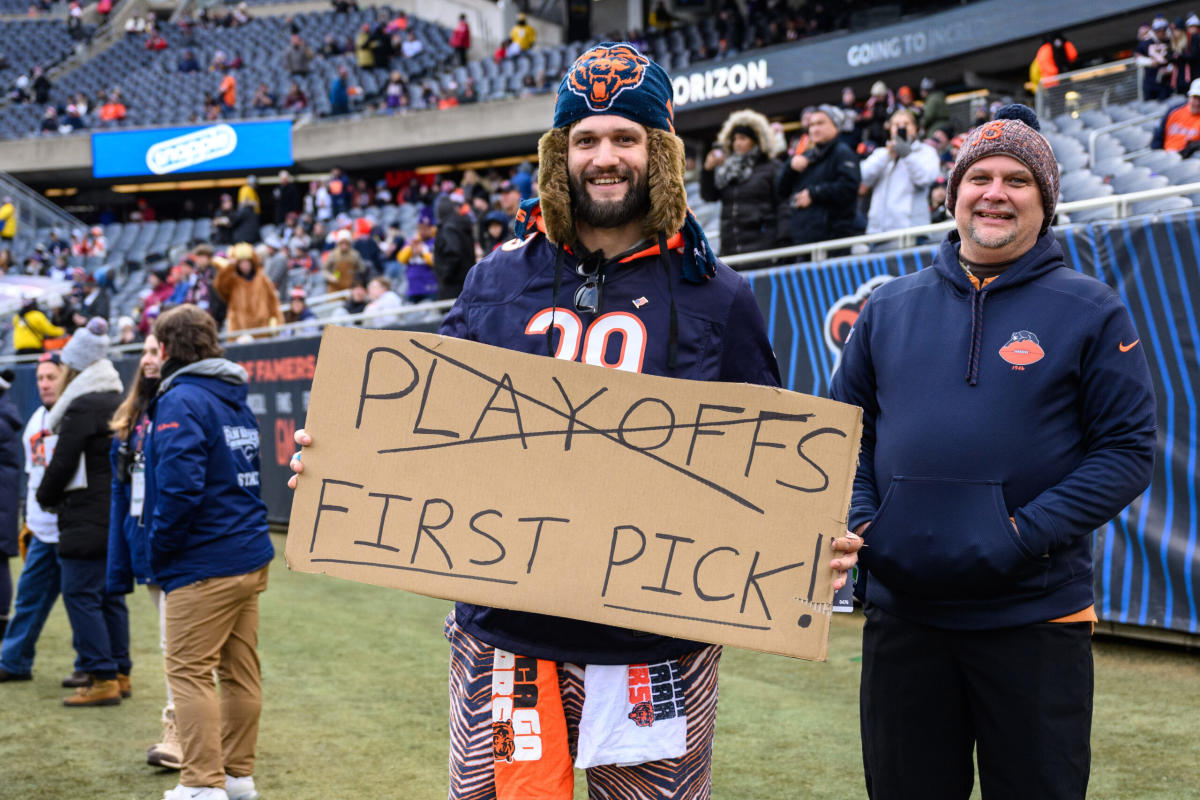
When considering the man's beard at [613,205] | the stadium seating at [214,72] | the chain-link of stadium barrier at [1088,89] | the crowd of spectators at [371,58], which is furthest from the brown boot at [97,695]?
the stadium seating at [214,72]

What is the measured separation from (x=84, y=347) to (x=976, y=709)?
5.24 metres

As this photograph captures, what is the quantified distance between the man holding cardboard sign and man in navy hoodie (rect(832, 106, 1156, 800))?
0.27 metres

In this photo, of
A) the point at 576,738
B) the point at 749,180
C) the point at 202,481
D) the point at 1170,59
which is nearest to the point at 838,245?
the point at 749,180

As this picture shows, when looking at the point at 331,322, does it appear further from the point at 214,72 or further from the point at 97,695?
the point at 214,72

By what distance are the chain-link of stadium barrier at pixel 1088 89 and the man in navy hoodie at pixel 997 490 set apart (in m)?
13.5

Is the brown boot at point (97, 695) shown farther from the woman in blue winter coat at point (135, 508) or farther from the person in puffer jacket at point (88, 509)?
the woman in blue winter coat at point (135, 508)

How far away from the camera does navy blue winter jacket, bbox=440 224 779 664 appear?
7.29 feet

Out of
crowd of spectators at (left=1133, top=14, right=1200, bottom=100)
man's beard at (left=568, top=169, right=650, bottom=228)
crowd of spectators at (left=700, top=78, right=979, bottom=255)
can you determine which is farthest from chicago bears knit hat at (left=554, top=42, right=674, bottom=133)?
crowd of spectators at (left=1133, top=14, right=1200, bottom=100)

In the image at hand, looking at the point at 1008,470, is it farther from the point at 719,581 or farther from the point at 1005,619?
the point at 719,581

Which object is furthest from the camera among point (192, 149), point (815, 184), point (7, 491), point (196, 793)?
point (192, 149)

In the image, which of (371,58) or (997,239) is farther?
(371,58)

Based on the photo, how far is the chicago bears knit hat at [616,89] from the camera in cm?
224

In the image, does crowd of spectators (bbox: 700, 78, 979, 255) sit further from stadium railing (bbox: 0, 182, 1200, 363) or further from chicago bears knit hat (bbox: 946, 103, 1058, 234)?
chicago bears knit hat (bbox: 946, 103, 1058, 234)

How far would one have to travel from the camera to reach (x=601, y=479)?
220 centimetres
